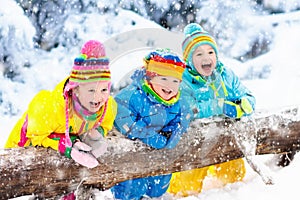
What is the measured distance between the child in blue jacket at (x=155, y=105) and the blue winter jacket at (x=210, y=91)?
0.22 metres

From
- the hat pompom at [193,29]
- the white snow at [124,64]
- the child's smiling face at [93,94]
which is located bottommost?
the child's smiling face at [93,94]

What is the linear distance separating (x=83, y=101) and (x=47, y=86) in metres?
4.61

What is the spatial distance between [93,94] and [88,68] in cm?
17

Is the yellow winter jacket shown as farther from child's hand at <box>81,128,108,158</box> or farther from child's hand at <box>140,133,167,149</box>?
child's hand at <box>140,133,167,149</box>

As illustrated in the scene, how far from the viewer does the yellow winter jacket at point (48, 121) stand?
2.93 m

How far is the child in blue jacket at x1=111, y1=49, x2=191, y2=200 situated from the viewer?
325 cm

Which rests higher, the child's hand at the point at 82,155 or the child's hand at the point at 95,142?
the child's hand at the point at 95,142

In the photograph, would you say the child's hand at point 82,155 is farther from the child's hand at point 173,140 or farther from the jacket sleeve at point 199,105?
the jacket sleeve at point 199,105

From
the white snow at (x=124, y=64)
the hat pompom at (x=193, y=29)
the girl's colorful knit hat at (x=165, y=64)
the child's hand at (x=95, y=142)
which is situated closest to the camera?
the child's hand at (x=95, y=142)

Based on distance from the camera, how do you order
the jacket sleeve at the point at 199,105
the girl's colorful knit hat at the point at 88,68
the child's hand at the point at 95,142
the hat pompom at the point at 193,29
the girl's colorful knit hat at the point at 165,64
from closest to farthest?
the girl's colorful knit hat at the point at 88,68, the child's hand at the point at 95,142, the girl's colorful knit hat at the point at 165,64, the jacket sleeve at the point at 199,105, the hat pompom at the point at 193,29

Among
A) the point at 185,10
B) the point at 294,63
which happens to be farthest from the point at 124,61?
the point at 294,63

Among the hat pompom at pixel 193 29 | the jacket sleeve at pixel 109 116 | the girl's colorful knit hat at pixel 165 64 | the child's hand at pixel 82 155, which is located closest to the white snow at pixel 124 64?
the hat pompom at pixel 193 29

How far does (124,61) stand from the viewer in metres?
7.18

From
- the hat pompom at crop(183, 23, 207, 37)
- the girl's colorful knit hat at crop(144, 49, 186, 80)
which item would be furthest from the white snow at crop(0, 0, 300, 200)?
the girl's colorful knit hat at crop(144, 49, 186, 80)
